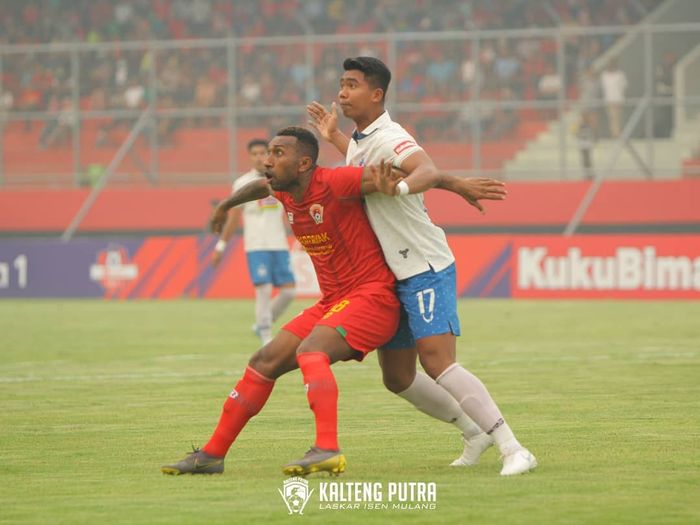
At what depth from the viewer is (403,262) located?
8336mm

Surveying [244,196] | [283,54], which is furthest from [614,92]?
[244,196]

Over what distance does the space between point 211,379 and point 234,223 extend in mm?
5677

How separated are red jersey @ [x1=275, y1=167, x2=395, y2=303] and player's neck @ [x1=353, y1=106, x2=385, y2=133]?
38 centimetres

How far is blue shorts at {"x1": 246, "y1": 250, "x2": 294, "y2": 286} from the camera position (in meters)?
18.8

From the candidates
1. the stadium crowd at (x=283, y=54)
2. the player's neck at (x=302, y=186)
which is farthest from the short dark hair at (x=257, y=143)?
the stadium crowd at (x=283, y=54)

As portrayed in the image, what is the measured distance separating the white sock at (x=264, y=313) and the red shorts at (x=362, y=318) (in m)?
9.64

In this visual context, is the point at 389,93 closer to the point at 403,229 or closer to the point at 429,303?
the point at 403,229

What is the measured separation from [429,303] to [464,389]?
0.52 meters

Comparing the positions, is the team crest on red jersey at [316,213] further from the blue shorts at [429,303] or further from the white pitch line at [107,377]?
the white pitch line at [107,377]

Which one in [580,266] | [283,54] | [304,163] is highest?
[283,54]

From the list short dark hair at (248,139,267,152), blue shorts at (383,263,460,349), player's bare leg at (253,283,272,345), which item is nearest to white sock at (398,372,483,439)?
blue shorts at (383,263,460,349)

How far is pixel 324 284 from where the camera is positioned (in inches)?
336

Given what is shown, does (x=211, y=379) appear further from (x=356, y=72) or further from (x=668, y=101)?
(x=668, y=101)

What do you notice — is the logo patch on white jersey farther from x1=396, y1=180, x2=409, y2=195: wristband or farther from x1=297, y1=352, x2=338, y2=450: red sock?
x1=297, y1=352, x2=338, y2=450: red sock
